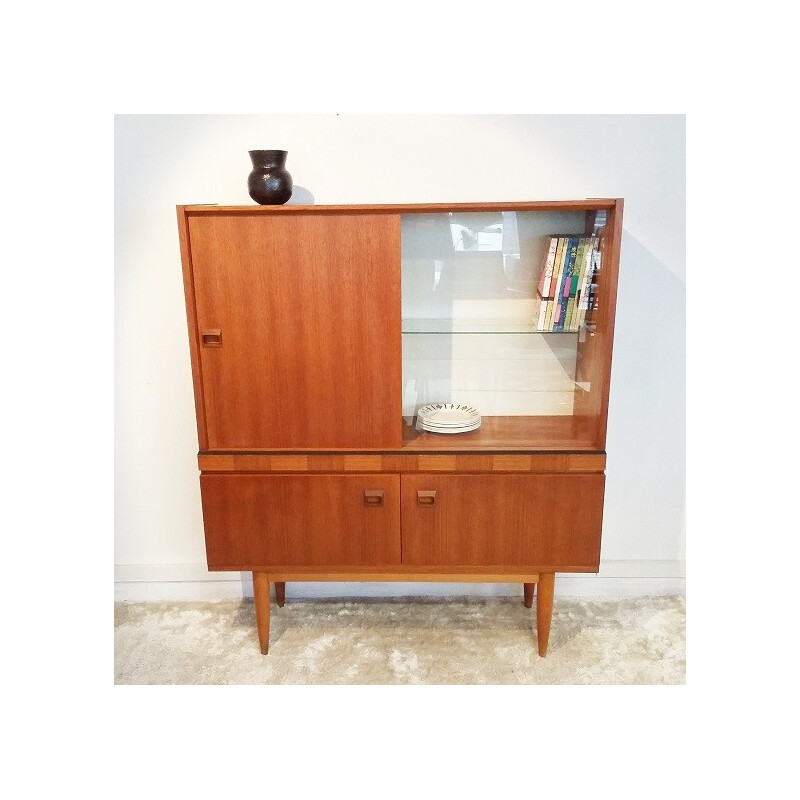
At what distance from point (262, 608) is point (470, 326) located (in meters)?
1.32

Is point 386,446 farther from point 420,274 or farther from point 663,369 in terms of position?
point 663,369

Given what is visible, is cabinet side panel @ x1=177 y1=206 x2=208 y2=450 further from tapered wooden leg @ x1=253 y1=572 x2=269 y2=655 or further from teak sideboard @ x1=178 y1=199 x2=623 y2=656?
tapered wooden leg @ x1=253 y1=572 x2=269 y2=655

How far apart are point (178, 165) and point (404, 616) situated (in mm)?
2000

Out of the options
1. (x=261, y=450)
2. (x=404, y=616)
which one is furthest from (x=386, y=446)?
(x=404, y=616)

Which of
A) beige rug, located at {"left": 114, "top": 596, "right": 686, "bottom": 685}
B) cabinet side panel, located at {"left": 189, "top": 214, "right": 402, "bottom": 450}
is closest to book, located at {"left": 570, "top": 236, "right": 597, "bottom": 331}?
cabinet side panel, located at {"left": 189, "top": 214, "right": 402, "bottom": 450}

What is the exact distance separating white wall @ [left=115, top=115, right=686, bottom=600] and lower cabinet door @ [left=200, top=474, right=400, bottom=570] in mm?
491

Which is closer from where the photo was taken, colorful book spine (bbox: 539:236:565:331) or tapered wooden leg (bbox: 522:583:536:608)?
colorful book spine (bbox: 539:236:565:331)

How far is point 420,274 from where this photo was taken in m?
2.05

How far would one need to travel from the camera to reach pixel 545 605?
6.72ft

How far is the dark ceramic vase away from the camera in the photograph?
188 cm

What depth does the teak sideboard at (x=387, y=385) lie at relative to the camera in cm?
183

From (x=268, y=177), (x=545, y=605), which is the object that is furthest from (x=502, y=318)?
(x=545, y=605)

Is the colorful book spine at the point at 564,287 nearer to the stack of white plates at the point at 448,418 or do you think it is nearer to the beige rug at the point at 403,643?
the stack of white plates at the point at 448,418

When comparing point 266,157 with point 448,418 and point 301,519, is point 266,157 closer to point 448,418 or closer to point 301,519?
point 448,418
